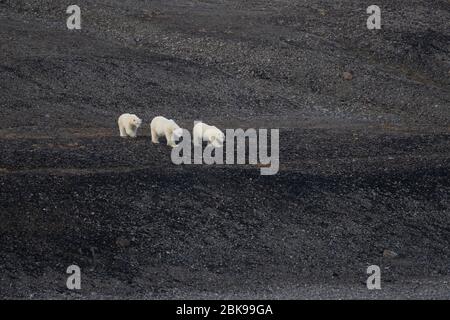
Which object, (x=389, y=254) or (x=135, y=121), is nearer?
(x=389, y=254)

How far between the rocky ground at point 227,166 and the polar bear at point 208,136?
64 centimetres

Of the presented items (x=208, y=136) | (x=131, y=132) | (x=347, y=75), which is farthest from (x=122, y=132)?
(x=347, y=75)

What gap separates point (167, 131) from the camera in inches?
703

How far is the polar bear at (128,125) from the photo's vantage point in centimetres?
1827

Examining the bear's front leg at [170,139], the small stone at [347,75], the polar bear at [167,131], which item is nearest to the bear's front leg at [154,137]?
the polar bear at [167,131]

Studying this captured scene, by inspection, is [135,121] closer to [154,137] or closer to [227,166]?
[154,137]

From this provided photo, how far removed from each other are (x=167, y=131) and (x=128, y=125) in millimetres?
1010

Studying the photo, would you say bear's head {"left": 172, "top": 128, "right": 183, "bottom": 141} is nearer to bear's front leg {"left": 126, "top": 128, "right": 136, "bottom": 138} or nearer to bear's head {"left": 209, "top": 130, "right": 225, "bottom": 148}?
bear's head {"left": 209, "top": 130, "right": 225, "bottom": 148}

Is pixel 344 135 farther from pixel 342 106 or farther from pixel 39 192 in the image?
pixel 39 192

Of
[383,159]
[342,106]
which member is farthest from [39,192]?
[342,106]

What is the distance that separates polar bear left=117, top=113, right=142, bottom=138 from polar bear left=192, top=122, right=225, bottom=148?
50.5 inches

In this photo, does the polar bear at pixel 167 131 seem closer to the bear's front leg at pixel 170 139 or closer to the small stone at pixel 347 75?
the bear's front leg at pixel 170 139

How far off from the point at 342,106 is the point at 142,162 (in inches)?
296

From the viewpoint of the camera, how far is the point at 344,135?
65.2ft
